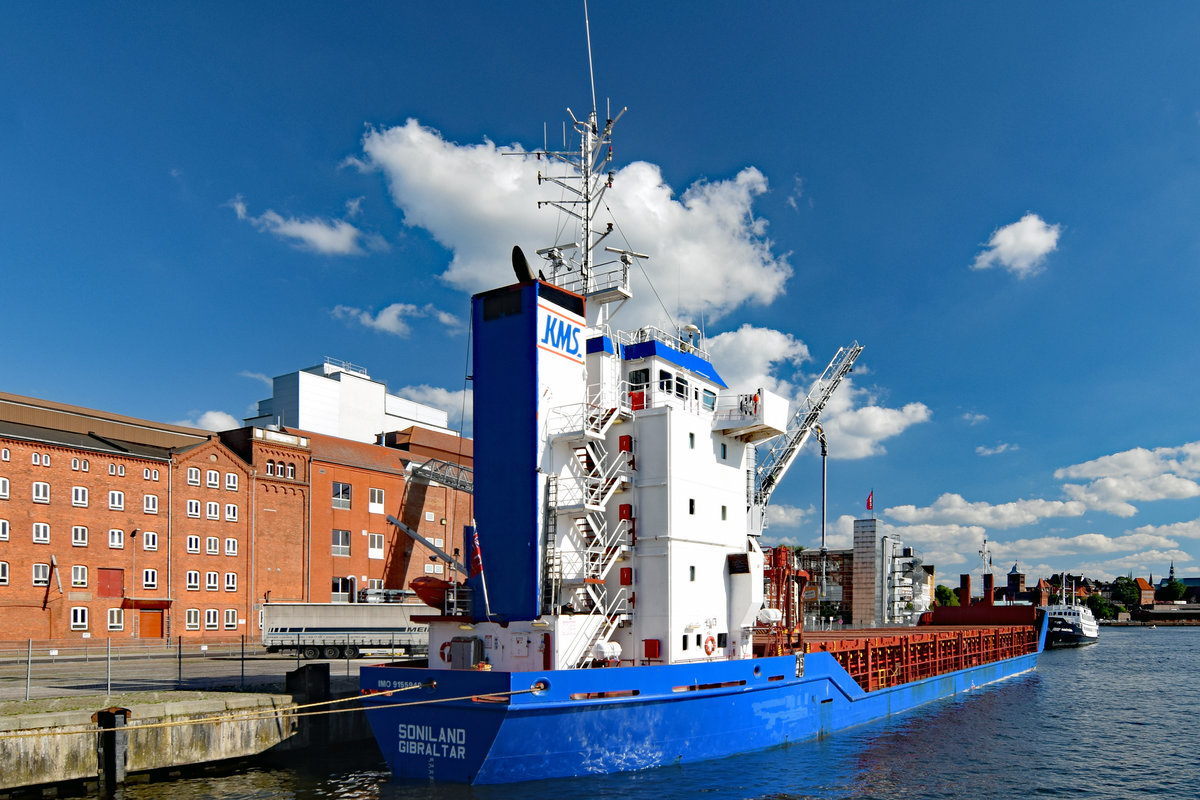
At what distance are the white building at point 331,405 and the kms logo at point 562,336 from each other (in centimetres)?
4630

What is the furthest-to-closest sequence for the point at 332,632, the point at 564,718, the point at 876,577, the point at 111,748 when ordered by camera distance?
the point at 876,577, the point at 332,632, the point at 111,748, the point at 564,718

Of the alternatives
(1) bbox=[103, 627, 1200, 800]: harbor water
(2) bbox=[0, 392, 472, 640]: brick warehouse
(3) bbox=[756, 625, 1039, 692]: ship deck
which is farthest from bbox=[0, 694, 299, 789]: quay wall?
(2) bbox=[0, 392, 472, 640]: brick warehouse

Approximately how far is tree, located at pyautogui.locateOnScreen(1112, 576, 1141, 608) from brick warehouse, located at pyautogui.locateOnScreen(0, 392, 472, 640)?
15636cm

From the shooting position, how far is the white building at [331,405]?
6347 cm

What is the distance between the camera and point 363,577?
55.7m

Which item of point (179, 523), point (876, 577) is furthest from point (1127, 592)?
point (179, 523)

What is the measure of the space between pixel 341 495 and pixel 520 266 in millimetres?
38163

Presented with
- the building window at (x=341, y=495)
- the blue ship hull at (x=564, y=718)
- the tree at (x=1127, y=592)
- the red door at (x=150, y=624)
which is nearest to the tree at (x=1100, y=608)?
the tree at (x=1127, y=592)

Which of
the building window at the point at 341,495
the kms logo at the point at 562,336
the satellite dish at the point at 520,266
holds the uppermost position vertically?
the satellite dish at the point at 520,266

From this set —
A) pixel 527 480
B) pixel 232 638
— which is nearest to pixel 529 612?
pixel 527 480

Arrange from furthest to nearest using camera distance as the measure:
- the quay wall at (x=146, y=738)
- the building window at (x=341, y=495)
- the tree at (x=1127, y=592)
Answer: the tree at (x=1127, y=592), the building window at (x=341, y=495), the quay wall at (x=146, y=738)

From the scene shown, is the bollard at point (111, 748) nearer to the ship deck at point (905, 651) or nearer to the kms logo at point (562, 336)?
the kms logo at point (562, 336)

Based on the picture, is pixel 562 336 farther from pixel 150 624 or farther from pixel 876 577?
pixel 876 577

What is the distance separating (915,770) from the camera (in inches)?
861
